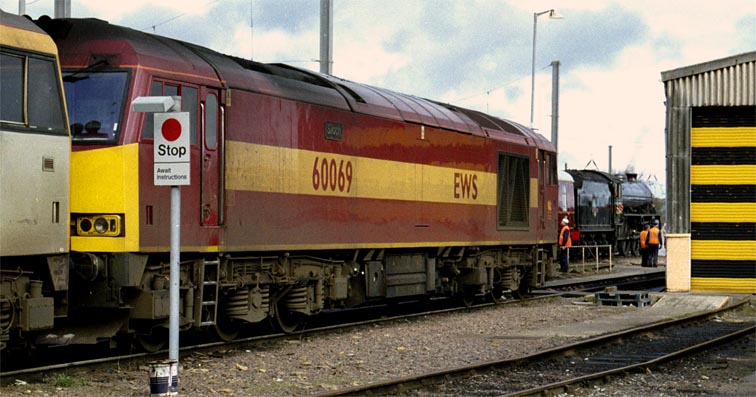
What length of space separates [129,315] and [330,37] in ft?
39.1

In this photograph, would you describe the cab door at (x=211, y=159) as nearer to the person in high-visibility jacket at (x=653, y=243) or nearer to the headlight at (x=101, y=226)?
the headlight at (x=101, y=226)

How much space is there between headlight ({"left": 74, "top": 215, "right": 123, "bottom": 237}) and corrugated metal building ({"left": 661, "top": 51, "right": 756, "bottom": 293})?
16.8 meters

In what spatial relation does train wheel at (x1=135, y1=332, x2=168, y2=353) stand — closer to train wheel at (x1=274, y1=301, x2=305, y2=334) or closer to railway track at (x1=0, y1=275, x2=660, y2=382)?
railway track at (x1=0, y1=275, x2=660, y2=382)

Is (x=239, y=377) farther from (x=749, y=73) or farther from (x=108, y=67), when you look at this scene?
(x=749, y=73)

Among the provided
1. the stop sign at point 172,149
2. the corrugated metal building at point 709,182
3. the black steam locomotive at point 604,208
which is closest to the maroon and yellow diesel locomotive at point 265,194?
the stop sign at point 172,149

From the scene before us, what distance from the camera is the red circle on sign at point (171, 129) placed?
34.6ft

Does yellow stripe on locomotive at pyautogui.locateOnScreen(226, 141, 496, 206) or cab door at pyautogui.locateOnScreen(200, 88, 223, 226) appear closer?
cab door at pyautogui.locateOnScreen(200, 88, 223, 226)

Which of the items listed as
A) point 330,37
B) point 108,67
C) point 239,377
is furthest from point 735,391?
point 330,37

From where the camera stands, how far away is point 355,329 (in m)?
17.6

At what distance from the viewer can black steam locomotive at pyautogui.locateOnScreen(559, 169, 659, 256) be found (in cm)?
4525

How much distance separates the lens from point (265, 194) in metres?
14.8

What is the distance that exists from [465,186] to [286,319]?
609 centimetres

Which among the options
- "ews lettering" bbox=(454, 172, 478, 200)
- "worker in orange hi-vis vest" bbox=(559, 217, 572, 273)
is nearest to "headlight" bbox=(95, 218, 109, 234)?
"ews lettering" bbox=(454, 172, 478, 200)

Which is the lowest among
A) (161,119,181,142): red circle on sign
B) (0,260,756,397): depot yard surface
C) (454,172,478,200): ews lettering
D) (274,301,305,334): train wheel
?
(0,260,756,397): depot yard surface
